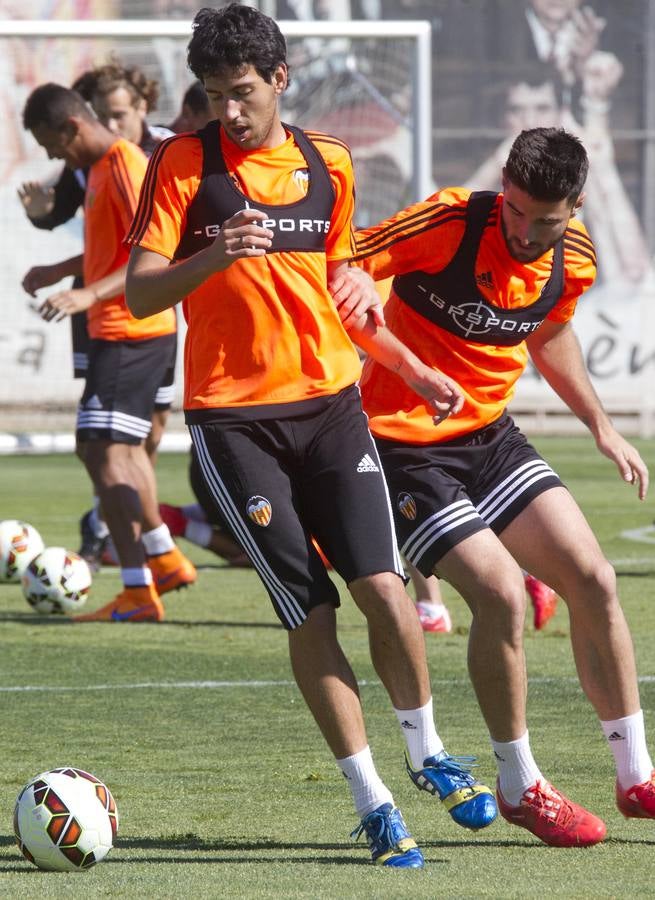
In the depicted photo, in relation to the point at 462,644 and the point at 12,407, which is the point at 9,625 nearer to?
the point at 462,644

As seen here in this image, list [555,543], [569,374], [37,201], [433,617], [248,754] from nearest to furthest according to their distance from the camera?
1. [555,543]
2. [569,374]
3. [248,754]
4. [433,617]
5. [37,201]

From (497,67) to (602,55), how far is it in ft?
4.15

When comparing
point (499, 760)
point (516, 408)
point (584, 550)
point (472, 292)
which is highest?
point (472, 292)

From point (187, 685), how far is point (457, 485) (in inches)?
95.4

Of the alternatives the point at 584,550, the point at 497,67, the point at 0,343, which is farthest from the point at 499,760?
the point at 497,67

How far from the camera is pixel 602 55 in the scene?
21875mm

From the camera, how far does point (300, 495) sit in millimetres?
4879

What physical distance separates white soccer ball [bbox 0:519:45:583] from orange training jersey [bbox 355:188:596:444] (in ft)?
17.0

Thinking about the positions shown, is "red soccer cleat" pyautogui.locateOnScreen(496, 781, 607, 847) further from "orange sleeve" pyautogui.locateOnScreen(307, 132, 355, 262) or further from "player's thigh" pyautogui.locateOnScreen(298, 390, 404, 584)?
"orange sleeve" pyautogui.locateOnScreen(307, 132, 355, 262)

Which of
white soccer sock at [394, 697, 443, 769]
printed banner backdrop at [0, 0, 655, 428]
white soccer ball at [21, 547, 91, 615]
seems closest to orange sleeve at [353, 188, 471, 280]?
white soccer sock at [394, 697, 443, 769]

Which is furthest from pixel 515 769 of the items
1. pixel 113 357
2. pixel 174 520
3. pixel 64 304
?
pixel 174 520

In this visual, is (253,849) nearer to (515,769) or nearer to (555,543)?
(515,769)

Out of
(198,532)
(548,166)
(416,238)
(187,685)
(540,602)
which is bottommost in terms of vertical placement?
(198,532)

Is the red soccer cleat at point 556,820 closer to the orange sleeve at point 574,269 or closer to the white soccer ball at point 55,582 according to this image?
the orange sleeve at point 574,269
